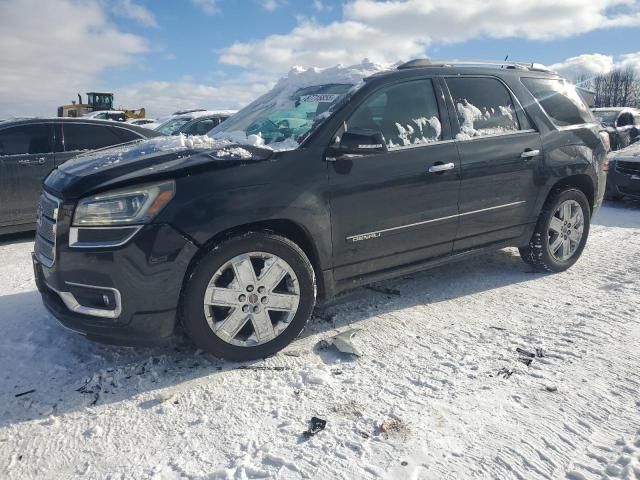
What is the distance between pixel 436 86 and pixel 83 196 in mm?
2580

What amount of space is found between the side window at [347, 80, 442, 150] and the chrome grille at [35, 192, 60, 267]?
1880 mm

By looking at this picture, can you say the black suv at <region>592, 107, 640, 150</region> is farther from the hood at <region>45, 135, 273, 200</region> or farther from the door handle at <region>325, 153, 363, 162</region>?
the hood at <region>45, 135, 273, 200</region>

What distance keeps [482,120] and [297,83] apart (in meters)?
1.56

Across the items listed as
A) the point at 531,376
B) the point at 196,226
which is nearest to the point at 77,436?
the point at 196,226

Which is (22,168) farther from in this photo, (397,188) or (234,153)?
(397,188)

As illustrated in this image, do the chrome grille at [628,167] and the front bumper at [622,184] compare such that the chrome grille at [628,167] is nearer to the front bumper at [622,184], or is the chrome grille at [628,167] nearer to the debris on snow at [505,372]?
the front bumper at [622,184]

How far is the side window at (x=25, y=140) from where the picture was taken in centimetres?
602

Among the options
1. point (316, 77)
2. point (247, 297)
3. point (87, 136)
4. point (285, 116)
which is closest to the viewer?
point (247, 297)

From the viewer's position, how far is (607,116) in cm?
1445

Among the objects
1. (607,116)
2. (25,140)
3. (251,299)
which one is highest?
(607,116)

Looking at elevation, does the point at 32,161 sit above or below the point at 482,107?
below

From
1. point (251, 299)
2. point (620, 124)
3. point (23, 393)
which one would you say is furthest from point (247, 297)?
point (620, 124)

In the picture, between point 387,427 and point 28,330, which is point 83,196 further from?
point 387,427

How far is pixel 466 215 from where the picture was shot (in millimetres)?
3797
